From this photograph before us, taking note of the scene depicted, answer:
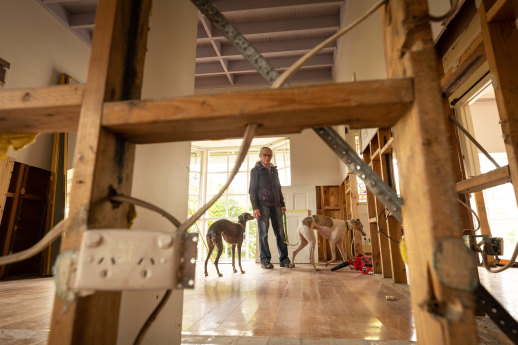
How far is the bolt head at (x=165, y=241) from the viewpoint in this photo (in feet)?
1.38

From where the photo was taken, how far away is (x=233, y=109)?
1.49 ft

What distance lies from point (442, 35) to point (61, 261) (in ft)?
6.61

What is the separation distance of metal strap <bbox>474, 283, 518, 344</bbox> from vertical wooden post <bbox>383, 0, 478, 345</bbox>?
45cm

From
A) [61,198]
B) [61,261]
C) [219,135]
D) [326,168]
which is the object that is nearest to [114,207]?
[61,261]

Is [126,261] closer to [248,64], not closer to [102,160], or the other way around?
[102,160]

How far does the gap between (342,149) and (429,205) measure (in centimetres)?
19

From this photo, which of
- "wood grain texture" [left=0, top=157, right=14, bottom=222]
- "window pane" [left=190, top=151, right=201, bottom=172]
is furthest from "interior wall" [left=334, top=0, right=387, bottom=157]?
"window pane" [left=190, top=151, right=201, bottom=172]

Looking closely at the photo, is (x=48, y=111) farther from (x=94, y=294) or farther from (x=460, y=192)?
(x=460, y=192)

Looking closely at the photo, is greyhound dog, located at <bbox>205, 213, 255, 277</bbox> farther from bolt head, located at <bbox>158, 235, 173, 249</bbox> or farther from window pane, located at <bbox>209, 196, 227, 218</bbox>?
window pane, located at <bbox>209, 196, 227, 218</bbox>

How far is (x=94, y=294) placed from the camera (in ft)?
1.51

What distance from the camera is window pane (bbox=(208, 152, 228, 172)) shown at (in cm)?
784

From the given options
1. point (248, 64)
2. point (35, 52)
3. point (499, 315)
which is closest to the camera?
point (499, 315)

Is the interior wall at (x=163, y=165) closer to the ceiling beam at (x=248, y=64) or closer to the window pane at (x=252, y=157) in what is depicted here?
the ceiling beam at (x=248, y=64)

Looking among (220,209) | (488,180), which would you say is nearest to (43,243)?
(488,180)
